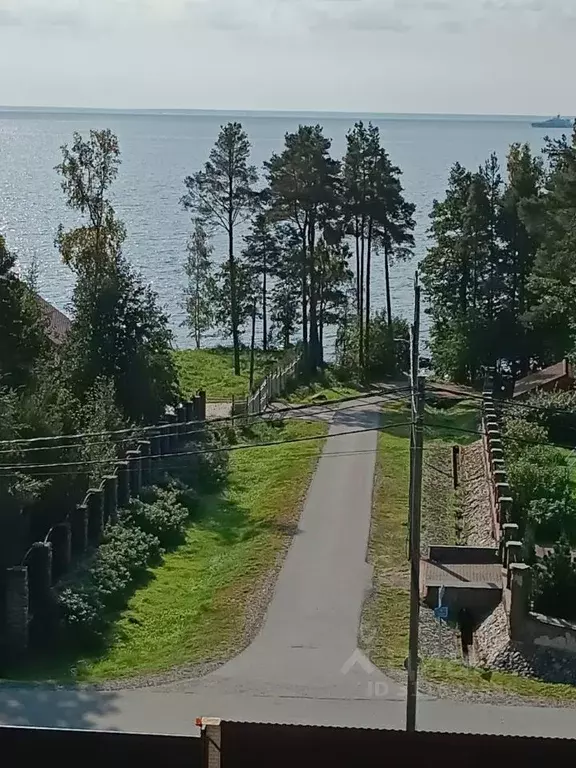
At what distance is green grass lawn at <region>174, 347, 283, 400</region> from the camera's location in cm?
4353

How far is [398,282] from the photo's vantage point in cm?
6725

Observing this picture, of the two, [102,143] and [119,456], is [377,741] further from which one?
[102,143]

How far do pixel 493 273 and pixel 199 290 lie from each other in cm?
2129

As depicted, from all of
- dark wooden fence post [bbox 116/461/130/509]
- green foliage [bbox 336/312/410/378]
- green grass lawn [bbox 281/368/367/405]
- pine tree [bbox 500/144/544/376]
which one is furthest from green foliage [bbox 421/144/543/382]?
dark wooden fence post [bbox 116/461/130/509]

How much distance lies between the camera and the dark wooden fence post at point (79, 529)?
19906 millimetres

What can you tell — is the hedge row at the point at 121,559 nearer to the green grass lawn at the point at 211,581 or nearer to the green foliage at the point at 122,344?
the green grass lawn at the point at 211,581

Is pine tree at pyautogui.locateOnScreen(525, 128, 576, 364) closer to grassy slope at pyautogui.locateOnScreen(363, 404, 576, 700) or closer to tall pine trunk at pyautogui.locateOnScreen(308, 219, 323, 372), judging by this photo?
grassy slope at pyautogui.locateOnScreen(363, 404, 576, 700)

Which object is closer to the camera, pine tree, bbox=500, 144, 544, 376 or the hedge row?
the hedge row

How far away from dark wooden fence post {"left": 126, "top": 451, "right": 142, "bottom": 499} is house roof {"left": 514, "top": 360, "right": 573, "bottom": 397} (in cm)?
1603

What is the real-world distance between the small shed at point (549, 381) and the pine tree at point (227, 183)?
13852 millimetres

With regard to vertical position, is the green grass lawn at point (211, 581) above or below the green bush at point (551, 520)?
below

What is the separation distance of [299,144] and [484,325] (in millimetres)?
9899

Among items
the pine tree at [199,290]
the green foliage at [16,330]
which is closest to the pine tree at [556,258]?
the green foliage at [16,330]

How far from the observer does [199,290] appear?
61.6 m
